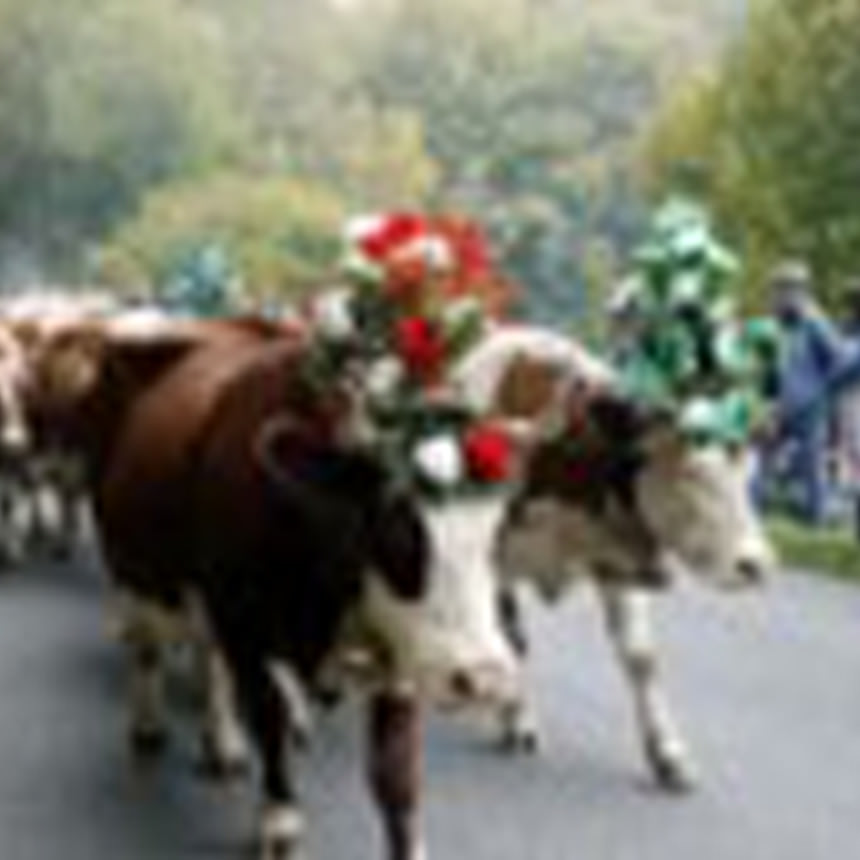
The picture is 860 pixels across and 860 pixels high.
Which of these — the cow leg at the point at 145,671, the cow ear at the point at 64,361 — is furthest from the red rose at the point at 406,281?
the cow ear at the point at 64,361

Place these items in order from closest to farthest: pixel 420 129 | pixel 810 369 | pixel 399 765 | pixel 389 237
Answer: pixel 389 237
pixel 399 765
pixel 810 369
pixel 420 129

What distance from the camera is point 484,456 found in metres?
9.77

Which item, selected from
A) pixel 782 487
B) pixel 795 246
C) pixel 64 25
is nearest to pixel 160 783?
pixel 782 487

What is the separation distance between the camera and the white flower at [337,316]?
33.1 ft

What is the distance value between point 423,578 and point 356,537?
35 centimetres

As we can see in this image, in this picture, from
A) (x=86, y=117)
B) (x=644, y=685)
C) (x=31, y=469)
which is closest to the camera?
(x=644, y=685)

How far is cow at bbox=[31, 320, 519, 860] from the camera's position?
9.79m

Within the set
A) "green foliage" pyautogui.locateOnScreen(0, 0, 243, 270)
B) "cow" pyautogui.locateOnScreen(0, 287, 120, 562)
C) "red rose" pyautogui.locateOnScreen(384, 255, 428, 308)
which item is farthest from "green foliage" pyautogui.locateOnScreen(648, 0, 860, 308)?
"green foliage" pyautogui.locateOnScreen(0, 0, 243, 270)

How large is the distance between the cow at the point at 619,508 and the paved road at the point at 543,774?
36cm

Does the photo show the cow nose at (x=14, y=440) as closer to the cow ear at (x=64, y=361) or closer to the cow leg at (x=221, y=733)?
the cow ear at (x=64, y=361)

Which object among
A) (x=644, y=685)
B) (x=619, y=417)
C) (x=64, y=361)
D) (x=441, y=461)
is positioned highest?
(x=64, y=361)

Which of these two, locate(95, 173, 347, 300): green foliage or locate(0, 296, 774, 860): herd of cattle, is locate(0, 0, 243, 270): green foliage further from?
locate(0, 296, 774, 860): herd of cattle

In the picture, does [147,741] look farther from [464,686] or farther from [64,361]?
[64,361]

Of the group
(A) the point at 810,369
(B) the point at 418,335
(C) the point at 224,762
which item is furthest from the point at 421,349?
(A) the point at 810,369
